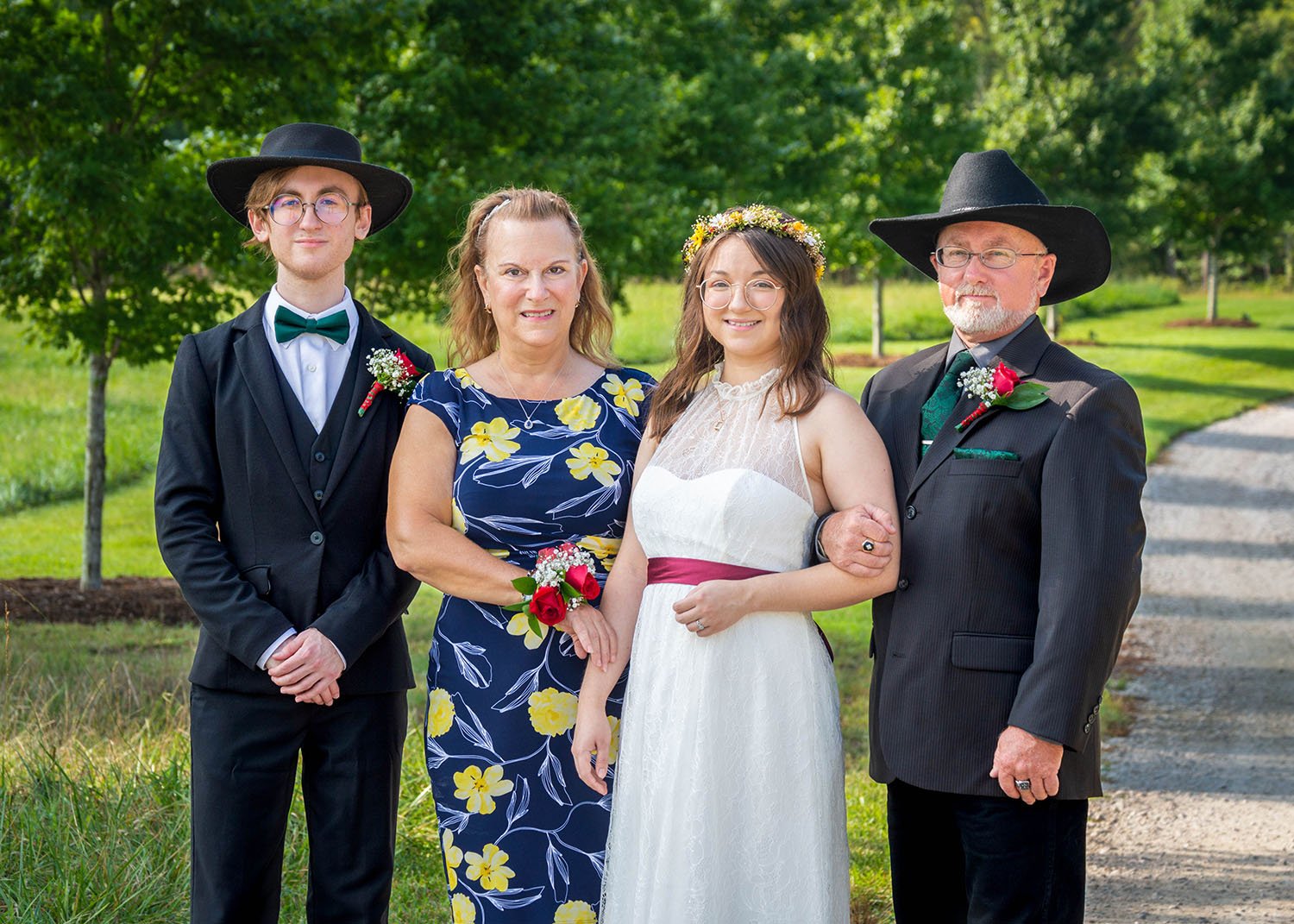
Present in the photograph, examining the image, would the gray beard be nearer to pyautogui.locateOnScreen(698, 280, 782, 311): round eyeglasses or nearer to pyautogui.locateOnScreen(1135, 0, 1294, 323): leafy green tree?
pyautogui.locateOnScreen(698, 280, 782, 311): round eyeglasses

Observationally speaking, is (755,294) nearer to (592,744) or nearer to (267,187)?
(592,744)

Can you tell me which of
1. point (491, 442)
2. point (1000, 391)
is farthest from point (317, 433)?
point (1000, 391)

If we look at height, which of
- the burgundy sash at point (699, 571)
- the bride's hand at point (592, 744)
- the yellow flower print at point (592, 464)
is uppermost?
the yellow flower print at point (592, 464)

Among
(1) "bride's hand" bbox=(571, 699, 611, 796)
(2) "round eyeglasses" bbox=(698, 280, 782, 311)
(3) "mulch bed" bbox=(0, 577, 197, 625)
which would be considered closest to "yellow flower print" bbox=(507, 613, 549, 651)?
(1) "bride's hand" bbox=(571, 699, 611, 796)

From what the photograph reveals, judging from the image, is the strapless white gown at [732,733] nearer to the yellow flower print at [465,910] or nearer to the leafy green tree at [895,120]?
the yellow flower print at [465,910]

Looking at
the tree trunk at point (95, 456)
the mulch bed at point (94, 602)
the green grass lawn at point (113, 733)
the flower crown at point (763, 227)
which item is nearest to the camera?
the flower crown at point (763, 227)

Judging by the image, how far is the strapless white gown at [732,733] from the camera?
10.8 ft

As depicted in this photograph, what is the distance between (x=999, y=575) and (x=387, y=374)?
1.77 meters

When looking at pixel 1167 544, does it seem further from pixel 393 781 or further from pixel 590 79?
pixel 393 781

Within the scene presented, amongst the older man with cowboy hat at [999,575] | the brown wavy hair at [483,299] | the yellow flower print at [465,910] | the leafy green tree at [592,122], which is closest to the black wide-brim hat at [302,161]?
the brown wavy hair at [483,299]

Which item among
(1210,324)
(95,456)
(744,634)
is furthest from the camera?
(1210,324)

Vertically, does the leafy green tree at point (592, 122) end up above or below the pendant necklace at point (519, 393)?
above

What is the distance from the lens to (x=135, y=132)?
8.81 m

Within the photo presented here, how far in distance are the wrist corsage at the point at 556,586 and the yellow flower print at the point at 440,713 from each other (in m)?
0.38
